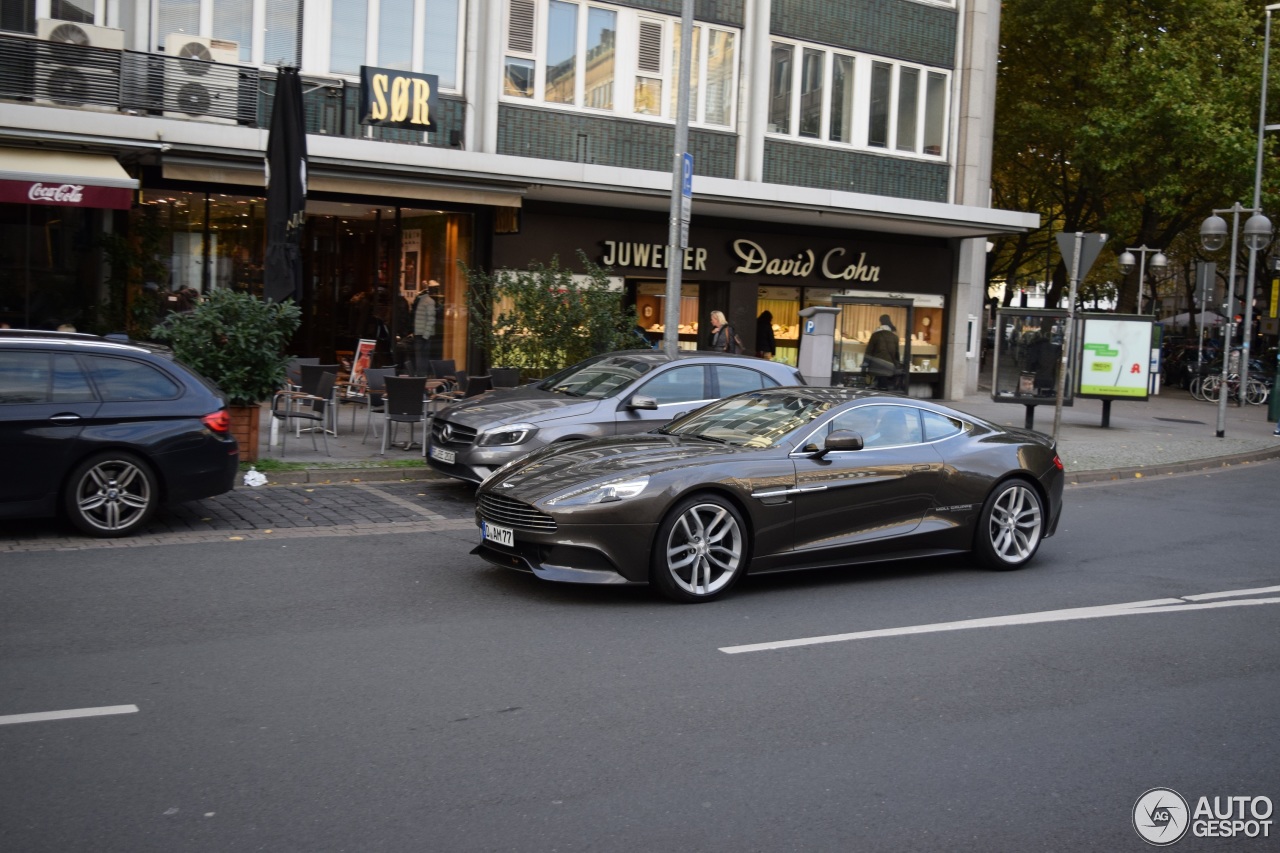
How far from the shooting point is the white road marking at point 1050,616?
23.4 ft

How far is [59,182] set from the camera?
49.9ft

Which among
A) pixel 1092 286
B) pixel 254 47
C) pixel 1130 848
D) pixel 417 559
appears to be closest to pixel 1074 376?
pixel 254 47

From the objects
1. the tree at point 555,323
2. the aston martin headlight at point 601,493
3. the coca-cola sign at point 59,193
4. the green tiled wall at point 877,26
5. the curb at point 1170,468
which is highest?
the green tiled wall at point 877,26

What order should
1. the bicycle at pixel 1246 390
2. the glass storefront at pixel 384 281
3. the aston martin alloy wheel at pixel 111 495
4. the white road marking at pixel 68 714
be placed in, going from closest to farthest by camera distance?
1. the white road marking at pixel 68 714
2. the aston martin alloy wheel at pixel 111 495
3. the glass storefront at pixel 384 281
4. the bicycle at pixel 1246 390

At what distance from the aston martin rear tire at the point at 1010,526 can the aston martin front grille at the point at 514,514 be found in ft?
11.7

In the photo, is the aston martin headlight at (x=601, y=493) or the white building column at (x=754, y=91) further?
the white building column at (x=754, y=91)

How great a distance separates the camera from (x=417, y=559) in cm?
925

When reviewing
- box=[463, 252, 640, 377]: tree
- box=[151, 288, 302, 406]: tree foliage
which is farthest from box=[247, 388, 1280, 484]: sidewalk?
box=[463, 252, 640, 377]: tree

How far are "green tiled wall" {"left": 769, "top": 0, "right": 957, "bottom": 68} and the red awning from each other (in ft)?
43.6

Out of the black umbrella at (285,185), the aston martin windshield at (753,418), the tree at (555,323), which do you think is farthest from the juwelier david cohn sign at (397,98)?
the aston martin windshield at (753,418)

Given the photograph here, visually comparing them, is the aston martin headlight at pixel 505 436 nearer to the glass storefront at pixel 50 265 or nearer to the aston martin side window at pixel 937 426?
the aston martin side window at pixel 937 426

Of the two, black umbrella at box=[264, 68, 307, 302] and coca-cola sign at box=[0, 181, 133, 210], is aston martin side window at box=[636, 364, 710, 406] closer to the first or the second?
black umbrella at box=[264, 68, 307, 302]

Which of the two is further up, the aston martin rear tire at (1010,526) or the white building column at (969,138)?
the white building column at (969,138)

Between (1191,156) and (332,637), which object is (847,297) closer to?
(1191,156)
